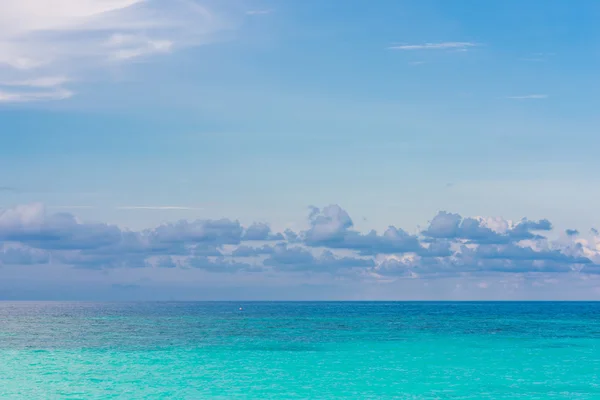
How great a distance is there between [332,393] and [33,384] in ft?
65.8

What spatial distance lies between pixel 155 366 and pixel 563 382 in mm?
30274

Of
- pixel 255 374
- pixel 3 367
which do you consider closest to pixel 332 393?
pixel 255 374

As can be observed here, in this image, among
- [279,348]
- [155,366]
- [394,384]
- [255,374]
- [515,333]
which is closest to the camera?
[394,384]

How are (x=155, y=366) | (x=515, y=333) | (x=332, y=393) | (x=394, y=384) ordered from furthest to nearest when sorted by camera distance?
(x=515, y=333) → (x=155, y=366) → (x=394, y=384) → (x=332, y=393)

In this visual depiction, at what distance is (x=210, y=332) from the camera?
94.2 metres

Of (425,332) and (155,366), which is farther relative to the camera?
(425,332)

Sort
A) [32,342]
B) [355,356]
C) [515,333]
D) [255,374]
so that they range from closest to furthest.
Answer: [255,374], [355,356], [32,342], [515,333]

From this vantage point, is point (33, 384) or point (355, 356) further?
point (355, 356)

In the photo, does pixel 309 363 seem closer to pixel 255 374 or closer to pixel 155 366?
pixel 255 374

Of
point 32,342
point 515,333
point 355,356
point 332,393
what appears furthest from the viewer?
point 515,333

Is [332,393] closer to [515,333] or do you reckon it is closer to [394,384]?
[394,384]

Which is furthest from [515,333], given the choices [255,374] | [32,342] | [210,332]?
[32,342]

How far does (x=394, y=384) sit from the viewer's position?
47125mm

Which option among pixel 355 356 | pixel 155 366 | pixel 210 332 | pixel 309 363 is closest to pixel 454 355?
pixel 355 356
